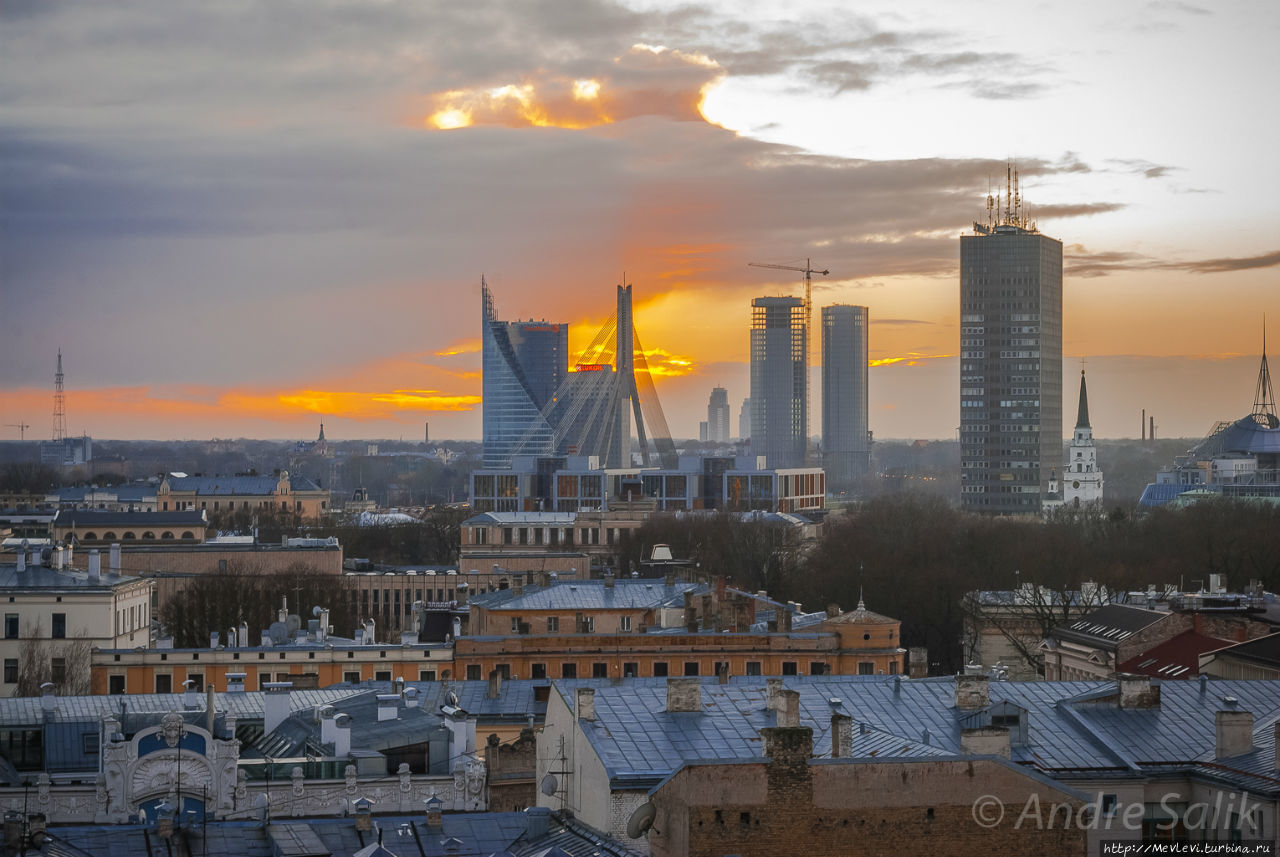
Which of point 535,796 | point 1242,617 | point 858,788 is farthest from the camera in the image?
point 1242,617

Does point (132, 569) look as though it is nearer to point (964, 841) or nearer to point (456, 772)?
point (456, 772)

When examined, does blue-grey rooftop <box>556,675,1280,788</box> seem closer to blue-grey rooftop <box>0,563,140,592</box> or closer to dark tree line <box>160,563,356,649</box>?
blue-grey rooftop <box>0,563,140,592</box>

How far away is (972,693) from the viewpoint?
38.5 metres

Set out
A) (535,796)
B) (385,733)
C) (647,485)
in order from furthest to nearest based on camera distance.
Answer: (647,485) < (385,733) < (535,796)

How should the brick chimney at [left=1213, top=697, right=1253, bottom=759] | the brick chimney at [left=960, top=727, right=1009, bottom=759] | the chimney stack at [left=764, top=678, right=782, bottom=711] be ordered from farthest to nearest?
the brick chimney at [left=1213, top=697, right=1253, bottom=759] < the chimney stack at [left=764, top=678, right=782, bottom=711] < the brick chimney at [left=960, top=727, right=1009, bottom=759]

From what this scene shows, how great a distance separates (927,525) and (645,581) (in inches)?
2695

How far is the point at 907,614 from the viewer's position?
3612 inches

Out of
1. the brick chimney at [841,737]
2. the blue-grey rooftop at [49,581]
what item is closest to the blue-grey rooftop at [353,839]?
the brick chimney at [841,737]

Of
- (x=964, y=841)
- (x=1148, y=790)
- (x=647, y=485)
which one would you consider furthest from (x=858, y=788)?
(x=647, y=485)

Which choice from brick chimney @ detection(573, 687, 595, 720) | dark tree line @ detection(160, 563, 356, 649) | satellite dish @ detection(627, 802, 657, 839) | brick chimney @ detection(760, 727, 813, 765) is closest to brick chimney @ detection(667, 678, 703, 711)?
brick chimney @ detection(573, 687, 595, 720)

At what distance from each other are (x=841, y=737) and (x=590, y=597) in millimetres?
40467

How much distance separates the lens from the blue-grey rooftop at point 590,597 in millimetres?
70562

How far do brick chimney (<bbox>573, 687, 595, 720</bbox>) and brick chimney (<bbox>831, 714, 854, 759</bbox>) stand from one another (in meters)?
3.99

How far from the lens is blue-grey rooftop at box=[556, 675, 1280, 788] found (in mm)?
32656
